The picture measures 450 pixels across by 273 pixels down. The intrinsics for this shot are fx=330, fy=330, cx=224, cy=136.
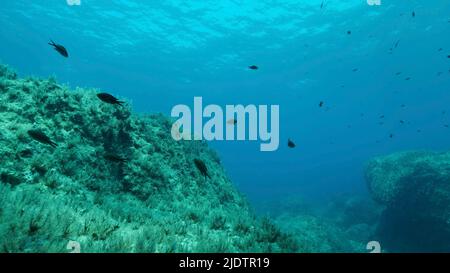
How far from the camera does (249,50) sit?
1732 inches

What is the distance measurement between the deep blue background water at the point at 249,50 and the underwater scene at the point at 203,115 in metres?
0.28

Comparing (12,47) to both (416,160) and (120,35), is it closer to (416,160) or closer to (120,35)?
(120,35)

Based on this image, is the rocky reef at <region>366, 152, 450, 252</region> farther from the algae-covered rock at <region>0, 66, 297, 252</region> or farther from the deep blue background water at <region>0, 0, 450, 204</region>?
the algae-covered rock at <region>0, 66, 297, 252</region>

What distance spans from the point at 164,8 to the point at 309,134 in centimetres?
9013

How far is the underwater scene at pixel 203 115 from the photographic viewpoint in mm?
5969

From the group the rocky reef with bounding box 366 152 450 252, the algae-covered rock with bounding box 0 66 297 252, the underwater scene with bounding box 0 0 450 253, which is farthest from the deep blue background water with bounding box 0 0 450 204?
the rocky reef with bounding box 366 152 450 252

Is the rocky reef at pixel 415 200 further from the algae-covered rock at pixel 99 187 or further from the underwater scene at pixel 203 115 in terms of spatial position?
the algae-covered rock at pixel 99 187

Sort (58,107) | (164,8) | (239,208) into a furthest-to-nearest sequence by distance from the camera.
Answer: (164,8), (239,208), (58,107)

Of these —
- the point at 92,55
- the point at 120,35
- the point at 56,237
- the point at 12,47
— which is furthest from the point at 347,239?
the point at 12,47

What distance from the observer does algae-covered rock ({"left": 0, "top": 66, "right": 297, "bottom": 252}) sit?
15.1 feet

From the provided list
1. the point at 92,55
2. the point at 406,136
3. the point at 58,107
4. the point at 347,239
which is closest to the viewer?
the point at 58,107

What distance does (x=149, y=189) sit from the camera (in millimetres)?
7926

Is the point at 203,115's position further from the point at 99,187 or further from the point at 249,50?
the point at 249,50

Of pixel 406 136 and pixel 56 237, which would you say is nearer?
pixel 56 237
